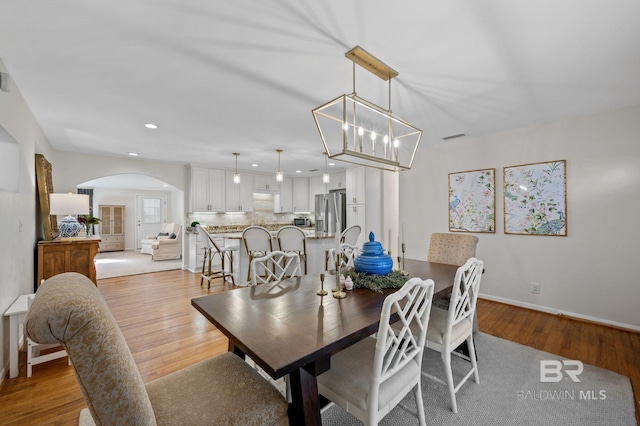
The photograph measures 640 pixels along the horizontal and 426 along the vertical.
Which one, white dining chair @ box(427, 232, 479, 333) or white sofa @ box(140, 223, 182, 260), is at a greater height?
white dining chair @ box(427, 232, 479, 333)

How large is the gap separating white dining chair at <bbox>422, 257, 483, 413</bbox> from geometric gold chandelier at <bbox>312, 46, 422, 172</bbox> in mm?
1020

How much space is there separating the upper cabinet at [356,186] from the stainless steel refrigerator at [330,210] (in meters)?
0.32

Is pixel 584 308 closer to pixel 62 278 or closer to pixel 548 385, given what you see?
pixel 548 385

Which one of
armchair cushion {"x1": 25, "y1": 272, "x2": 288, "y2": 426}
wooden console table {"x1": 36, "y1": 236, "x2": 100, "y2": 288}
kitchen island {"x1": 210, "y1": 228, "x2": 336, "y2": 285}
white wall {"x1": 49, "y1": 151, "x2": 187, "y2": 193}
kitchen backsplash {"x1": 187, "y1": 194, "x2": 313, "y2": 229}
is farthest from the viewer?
kitchen backsplash {"x1": 187, "y1": 194, "x2": 313, "y2": 229}

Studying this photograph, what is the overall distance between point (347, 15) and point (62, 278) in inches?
72.1

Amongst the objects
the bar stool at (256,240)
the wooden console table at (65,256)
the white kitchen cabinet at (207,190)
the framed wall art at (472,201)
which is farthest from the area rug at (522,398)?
the white kitchen cabinet at (207,190)

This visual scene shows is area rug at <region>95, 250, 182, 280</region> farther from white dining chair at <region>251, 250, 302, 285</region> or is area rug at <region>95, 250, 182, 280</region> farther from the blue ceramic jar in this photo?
the blue ceramic jar

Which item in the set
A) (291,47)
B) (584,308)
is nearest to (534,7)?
(291,47)

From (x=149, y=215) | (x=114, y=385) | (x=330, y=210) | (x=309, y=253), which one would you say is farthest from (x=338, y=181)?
(x=149, y=215)

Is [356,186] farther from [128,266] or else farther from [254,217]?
[128,266]

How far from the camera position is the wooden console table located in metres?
3.23

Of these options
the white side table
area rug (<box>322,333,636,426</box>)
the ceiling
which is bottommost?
area rug (<box>322,333,636,426</box>)

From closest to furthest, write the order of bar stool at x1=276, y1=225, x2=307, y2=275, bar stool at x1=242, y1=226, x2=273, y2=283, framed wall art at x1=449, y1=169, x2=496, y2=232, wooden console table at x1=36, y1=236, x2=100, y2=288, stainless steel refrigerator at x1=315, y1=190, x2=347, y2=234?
wooden console table at x1=36, y1=236, x2=100, y2=288 → framed wall art at x1=449, y1=169, x2=496, y2=232 → bar stool at x1=242, y1=226, x2=273, y2=283 → bar stool at x1=276, y1=225, x2=307, y2=275 → stainless steel refrigerator at x1=315, y1=190, x2=347, y2=234

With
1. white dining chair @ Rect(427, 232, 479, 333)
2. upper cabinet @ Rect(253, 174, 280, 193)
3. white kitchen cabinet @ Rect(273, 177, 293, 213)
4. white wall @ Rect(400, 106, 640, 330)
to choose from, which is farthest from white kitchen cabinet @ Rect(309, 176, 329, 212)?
white dining chair @ Rect(427, 232, 479, 333)
